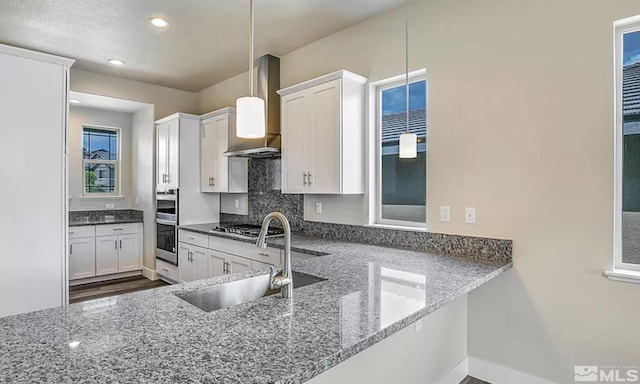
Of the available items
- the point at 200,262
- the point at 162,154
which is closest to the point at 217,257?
the point at 200,262

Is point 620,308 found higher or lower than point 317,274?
lower

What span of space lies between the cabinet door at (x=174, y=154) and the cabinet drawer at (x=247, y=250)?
1.22m

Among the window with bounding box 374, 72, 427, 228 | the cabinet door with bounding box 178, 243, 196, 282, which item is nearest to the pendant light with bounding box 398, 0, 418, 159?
the window with bounding box 374, 72, 427, 228

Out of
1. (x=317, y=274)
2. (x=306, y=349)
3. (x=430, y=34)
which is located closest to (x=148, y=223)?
(x=317, y=274)

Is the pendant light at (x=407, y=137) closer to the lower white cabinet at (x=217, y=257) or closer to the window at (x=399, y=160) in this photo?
the window at (x=399, y=160)

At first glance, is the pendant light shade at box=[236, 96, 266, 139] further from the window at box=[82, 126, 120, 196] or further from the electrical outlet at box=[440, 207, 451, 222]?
the window at box=[82, 126, 120, 196]

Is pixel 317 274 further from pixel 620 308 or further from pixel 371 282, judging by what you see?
pixel 620 308

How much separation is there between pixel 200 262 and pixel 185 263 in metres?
0.42

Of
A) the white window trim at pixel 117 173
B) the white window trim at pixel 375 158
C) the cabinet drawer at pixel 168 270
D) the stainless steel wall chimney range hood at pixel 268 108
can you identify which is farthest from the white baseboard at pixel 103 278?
the white window trim at pixel 375 158

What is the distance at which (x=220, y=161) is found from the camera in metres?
4.55

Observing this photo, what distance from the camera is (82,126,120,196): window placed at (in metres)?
5.66

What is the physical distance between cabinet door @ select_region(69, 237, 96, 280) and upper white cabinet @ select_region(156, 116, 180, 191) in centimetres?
126

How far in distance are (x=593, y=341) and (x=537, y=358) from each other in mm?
344

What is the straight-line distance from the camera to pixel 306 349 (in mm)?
1066
